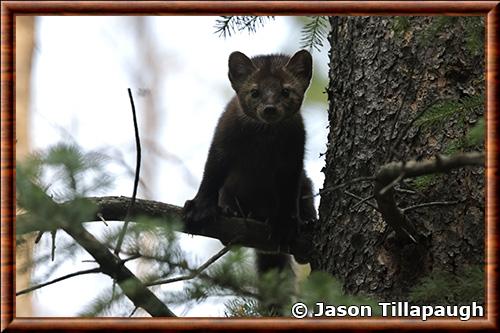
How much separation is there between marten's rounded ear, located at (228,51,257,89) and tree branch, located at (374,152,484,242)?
9.60 feet

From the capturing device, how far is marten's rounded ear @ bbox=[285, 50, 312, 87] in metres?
6.63

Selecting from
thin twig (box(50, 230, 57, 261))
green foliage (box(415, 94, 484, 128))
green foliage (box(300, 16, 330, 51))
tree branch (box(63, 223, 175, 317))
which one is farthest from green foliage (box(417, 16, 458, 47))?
thin twig (box(50, 230, 57, 261))

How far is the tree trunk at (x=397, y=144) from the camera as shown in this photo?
434 cm

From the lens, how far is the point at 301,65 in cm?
667

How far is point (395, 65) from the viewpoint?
192 inches

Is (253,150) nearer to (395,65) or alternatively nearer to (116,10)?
(395,65)

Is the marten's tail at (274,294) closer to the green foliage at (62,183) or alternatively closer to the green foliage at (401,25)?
the green foliage at (62,183)

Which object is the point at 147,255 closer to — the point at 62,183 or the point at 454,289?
the point at 62,183

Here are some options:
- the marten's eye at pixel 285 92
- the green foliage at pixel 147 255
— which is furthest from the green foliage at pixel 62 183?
the marten's eye at pixel 285 92

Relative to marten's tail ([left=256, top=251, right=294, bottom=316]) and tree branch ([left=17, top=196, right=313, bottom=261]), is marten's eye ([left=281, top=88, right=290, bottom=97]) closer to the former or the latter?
tree branch ([left=17, top=196, right=313, bottom=261])

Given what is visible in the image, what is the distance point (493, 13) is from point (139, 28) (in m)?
19.5

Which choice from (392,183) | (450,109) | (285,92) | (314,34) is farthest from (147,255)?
(285,92)

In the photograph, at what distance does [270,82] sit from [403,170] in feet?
10.9

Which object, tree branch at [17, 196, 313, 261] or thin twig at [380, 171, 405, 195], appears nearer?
thin twig at [380, 171, 405, 195]
